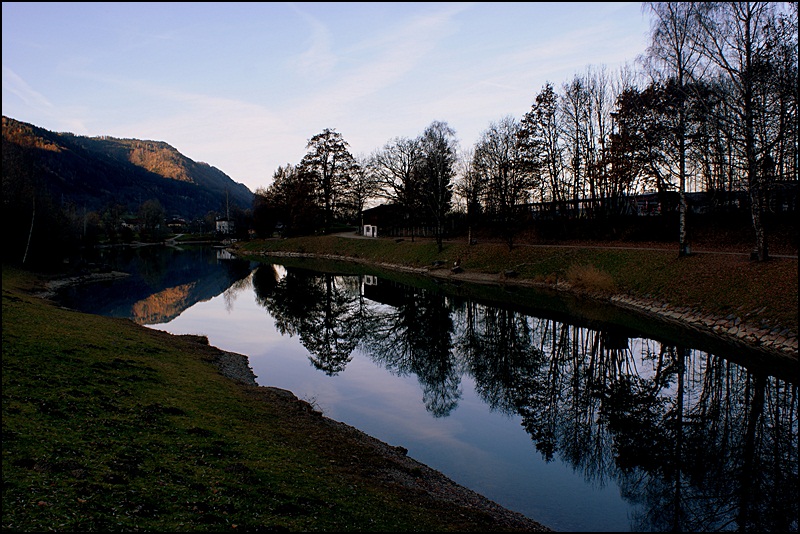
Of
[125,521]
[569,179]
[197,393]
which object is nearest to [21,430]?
[125,521]

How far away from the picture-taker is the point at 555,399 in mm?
17453

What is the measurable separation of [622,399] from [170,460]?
1498cm

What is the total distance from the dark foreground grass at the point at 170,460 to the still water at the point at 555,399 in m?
2.91

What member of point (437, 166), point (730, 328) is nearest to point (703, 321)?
point (730, 328)

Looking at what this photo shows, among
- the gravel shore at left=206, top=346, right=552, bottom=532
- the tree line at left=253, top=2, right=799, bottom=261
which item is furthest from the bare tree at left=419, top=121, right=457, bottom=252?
the gravel shore at left=206, top=346, right=552, bottom=532

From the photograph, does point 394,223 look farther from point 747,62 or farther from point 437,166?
point 747,62

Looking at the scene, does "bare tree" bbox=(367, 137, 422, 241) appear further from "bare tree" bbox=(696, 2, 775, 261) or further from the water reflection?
"bare tree" bbox=(696, 2, 775, 261)

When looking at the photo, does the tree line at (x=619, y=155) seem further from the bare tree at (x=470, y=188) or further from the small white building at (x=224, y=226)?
the small white building at (x=224, y=226)

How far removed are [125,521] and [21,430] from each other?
382 centimetres

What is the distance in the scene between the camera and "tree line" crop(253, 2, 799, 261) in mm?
25078

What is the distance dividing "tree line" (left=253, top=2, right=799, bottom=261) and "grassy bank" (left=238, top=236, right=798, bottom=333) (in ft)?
7.22

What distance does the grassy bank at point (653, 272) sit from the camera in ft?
77.3

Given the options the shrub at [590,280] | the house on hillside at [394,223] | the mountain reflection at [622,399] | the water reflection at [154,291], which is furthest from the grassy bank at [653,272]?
the water reflection at [154,291]

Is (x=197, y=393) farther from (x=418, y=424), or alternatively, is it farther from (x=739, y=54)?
(x=739, y=54)
